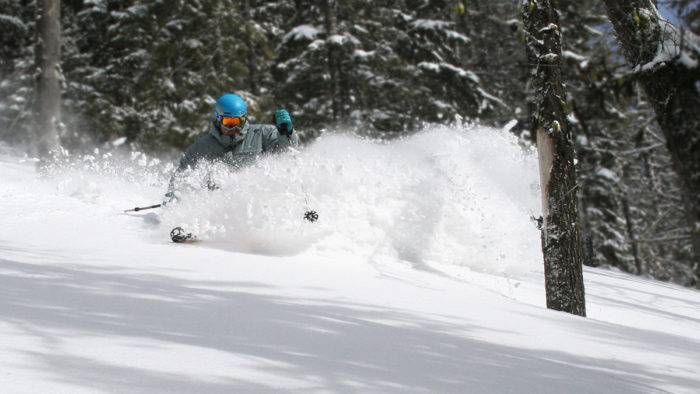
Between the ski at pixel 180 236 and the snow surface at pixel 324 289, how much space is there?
137 millimetres

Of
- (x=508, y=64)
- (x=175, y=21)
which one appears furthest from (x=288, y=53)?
(x=508, y=64)

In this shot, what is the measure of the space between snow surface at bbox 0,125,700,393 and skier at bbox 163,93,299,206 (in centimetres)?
45

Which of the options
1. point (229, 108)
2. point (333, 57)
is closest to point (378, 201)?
point (229, 108)

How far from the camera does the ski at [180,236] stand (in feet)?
20.0

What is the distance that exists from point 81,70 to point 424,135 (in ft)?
52.2

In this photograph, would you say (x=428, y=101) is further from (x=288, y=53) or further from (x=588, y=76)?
(x=588, y=76)

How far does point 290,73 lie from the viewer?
21.2m

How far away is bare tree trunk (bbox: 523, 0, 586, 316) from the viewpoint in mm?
5730

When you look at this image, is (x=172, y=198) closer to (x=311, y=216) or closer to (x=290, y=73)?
(x=311, y=216)

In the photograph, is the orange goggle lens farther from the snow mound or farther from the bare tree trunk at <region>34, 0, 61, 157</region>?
the bare tree trunk at <region>34, 0, 61, 157</region>

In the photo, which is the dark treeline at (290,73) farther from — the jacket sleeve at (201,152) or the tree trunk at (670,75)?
the tree trunk at (670,75)

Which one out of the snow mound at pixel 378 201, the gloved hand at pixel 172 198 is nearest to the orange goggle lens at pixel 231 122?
the snow mound at pixel 378 201

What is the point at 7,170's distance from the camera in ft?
34.8

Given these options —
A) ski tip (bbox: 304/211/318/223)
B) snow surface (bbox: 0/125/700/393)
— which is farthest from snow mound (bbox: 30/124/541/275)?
ski tip (bbox: 304/211/318/223)
